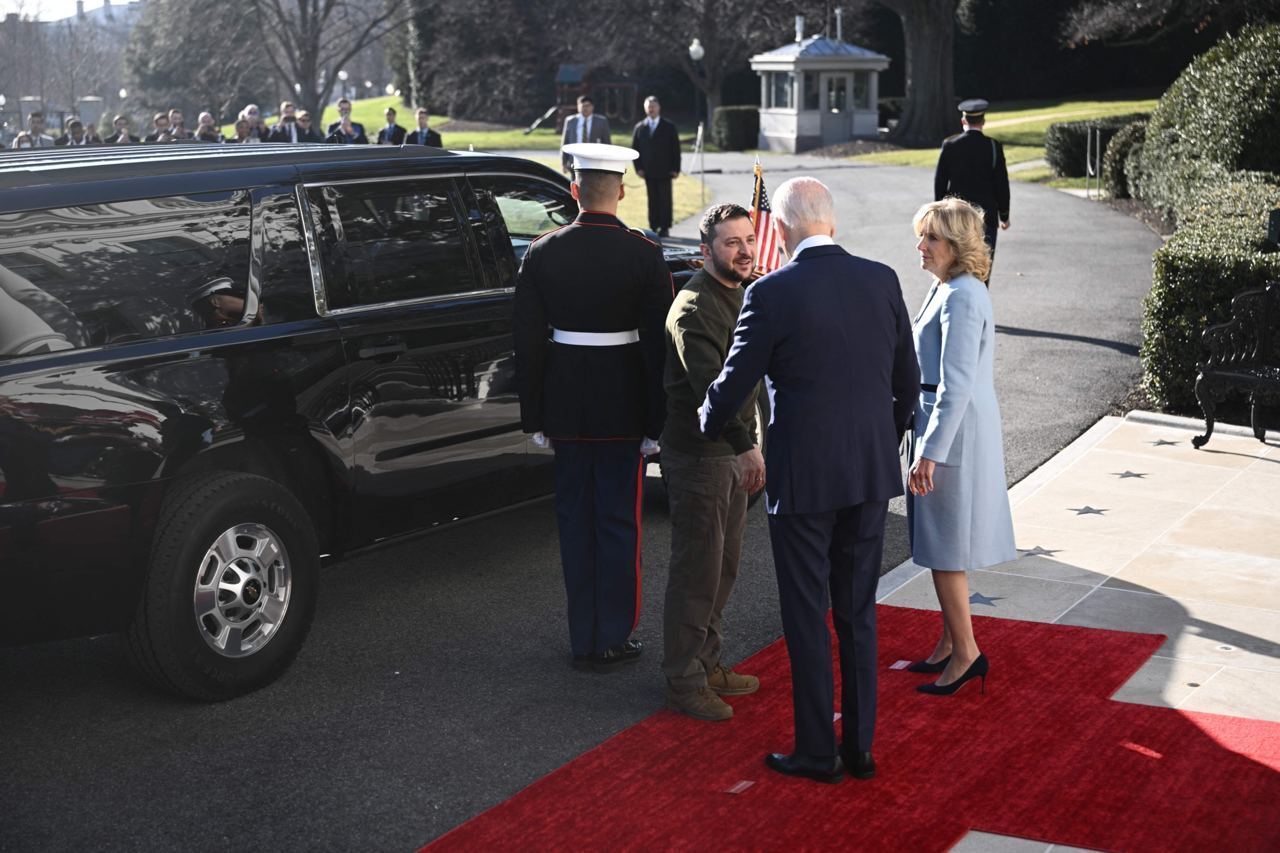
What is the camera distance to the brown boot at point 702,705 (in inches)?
217

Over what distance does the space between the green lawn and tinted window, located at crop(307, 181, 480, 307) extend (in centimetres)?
2565

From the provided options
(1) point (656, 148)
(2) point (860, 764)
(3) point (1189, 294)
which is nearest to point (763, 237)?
(3) point (1189, 294)

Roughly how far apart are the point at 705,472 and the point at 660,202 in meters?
16.7

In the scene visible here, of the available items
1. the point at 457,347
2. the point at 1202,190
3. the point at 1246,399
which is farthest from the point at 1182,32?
the point at 457,347

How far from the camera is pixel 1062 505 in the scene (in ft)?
27.3

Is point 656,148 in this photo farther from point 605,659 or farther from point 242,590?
point 242,590

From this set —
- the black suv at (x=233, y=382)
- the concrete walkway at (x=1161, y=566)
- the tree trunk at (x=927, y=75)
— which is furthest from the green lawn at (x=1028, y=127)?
the black suv at (x=233, y=382)

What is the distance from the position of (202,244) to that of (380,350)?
89 cm

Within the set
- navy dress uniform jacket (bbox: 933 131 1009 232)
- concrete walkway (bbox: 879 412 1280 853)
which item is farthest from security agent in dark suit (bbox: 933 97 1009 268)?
concrete walkway (bbox: 879 412 1280 853)

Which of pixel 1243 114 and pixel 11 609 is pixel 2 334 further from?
pixel 1243 114

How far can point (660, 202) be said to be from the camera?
21.7 metres

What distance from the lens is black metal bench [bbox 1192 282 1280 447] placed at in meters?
9.37

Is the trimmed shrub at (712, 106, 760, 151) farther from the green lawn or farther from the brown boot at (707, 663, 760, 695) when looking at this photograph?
the brown boot at (707, 663, 760, 695)

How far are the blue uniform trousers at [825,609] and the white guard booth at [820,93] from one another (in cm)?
4314
